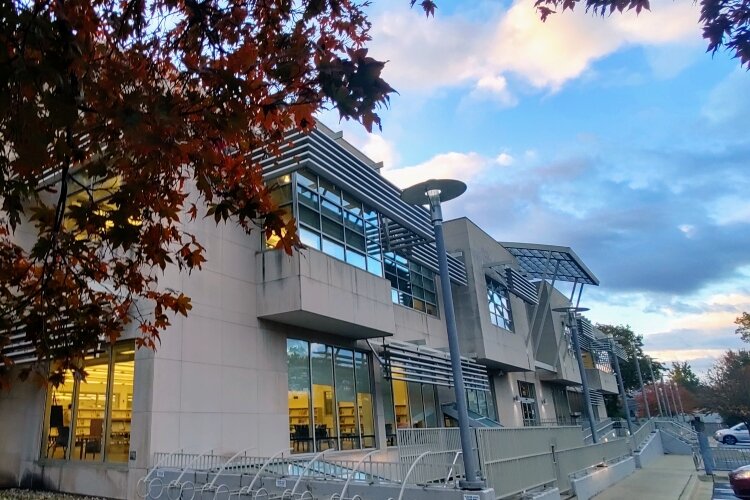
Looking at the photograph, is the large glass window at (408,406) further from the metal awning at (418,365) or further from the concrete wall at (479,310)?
the concrete wall at (479,310)

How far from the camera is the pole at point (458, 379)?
688 cm

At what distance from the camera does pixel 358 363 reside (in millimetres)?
16016

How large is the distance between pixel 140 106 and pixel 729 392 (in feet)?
141

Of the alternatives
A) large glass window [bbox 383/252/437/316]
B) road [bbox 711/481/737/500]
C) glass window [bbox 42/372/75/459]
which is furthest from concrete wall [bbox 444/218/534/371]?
glass window [bbox 42/372/75/459]

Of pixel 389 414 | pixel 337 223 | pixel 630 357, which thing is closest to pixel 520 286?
pixel 389 414

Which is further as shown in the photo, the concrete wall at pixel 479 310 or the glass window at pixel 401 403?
the concrete wall at pixel 479 310

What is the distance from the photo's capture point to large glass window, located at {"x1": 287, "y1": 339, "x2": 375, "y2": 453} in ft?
43.9

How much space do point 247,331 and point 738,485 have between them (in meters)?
12.2

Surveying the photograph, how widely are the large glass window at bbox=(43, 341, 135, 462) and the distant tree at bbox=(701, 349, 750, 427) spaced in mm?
35046

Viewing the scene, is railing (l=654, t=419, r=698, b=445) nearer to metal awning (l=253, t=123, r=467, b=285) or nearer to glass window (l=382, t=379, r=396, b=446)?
metal awning (l=253, t=123, r=467, b=285)

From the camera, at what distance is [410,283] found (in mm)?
20719

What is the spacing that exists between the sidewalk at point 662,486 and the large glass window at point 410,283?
9.17 m

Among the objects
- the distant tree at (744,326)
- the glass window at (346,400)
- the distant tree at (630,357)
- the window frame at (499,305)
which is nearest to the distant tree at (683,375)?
the distant tree at (630,357)

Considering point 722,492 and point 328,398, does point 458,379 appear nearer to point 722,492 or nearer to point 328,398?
point 328,398
